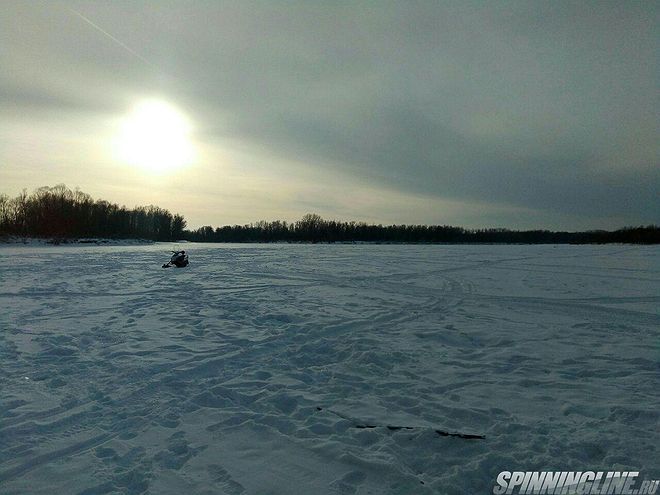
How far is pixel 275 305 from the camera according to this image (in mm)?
10758

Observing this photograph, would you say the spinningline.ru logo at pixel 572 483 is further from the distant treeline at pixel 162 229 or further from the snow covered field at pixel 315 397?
the distant treeline at pixel 162 229

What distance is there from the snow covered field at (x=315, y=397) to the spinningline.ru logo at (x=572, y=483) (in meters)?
0.11

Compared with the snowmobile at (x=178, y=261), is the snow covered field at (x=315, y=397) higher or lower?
lower

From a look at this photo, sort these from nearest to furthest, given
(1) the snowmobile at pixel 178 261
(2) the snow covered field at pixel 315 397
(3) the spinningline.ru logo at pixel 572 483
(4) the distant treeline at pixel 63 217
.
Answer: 1. (3) the spinningline.ru logo at pixel 572 483
2. (2) the snow covered field at pixel 315 397
3. (1) the snowmobile at pixel 178 261
4. (4) the distant treeline at pixel 63 217

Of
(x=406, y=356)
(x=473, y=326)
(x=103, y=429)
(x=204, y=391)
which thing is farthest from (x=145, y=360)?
(x=473, y=326)

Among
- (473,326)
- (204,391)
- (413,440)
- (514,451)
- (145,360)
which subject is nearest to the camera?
(514,451)

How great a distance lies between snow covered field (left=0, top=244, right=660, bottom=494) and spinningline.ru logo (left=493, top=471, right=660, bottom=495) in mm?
111

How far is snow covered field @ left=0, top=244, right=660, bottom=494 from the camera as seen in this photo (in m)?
3.25

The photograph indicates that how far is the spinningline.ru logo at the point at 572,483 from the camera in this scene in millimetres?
2947

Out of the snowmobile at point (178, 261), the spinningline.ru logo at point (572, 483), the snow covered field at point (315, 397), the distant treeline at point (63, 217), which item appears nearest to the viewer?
the spinningline.ru logo at point (572, 483)

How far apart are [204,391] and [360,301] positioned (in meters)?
7.11

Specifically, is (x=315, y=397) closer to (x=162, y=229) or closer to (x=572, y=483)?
(x=572, y=483)

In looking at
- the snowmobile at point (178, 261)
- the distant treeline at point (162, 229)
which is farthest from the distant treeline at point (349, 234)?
the snowmobile at point (178, 261)

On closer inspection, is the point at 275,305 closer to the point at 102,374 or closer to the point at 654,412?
the point at 102,374
